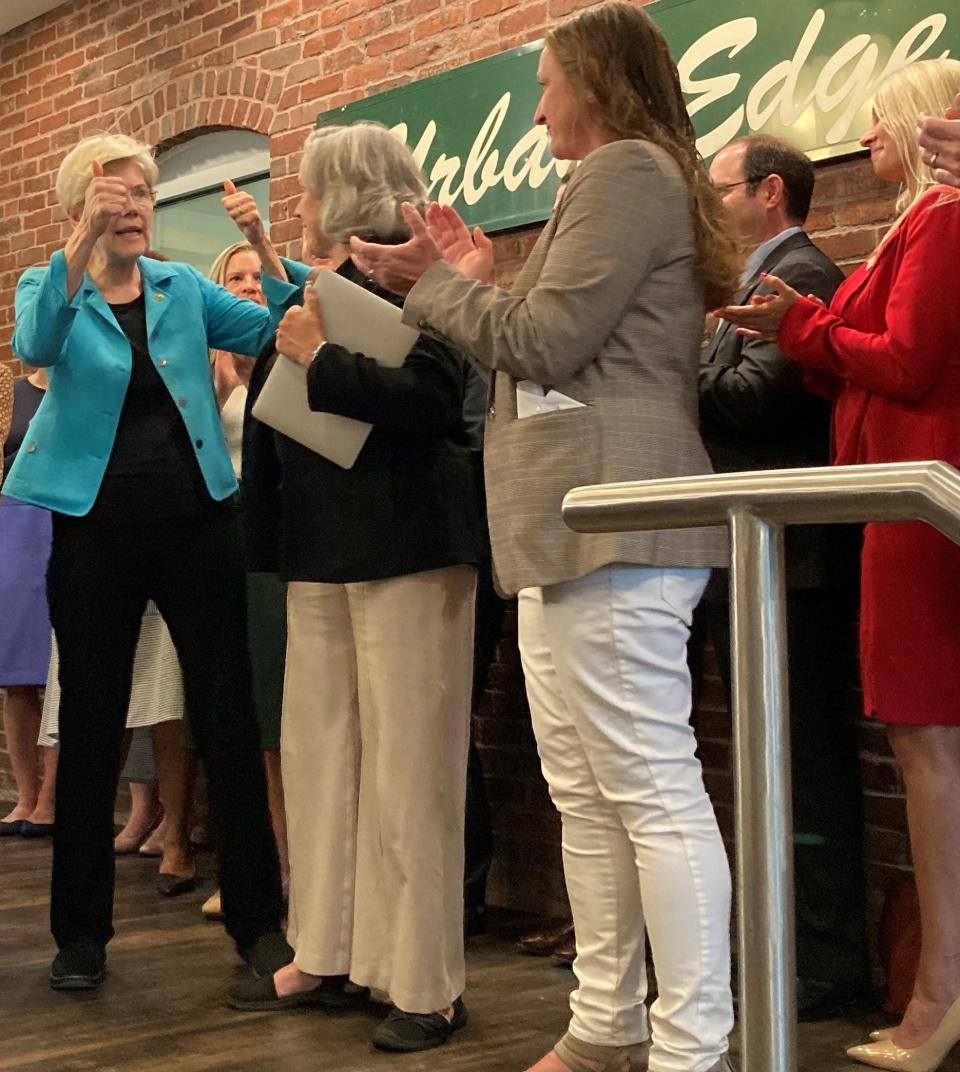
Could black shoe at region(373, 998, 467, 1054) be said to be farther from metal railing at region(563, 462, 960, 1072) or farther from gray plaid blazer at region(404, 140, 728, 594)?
metal railing at region(563, 462, 960, 1072)

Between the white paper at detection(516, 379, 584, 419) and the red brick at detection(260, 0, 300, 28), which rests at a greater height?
the red brick at detection(260, 0, 300, 28)

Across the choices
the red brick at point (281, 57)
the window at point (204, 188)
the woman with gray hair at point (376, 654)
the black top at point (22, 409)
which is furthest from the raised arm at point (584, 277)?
the window at point (204, 188)

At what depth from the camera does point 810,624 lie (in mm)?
2543

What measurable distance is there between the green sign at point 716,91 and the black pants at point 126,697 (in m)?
1.39

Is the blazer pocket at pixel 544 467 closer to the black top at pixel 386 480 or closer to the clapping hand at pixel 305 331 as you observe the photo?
the black top at pixel 386 480

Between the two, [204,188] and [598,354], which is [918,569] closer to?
[598,354]

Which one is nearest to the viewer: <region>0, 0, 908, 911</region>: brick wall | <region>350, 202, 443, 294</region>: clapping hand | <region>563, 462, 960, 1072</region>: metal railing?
<region>563, 462, 960, 1072</region>: metal railing

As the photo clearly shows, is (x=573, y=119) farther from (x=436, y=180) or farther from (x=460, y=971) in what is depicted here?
(x=436, y=180)

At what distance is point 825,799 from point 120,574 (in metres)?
1.34

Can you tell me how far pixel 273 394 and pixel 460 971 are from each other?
3.27 ft

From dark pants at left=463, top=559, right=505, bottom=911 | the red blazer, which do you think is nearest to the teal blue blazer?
dark pants at left=463, top=559, right=505, bottom=911

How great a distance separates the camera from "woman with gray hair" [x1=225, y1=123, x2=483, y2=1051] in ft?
7.41

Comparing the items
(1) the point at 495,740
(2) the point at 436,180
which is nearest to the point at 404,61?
(2) the point at 436,180

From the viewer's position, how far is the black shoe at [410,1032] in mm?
2221
